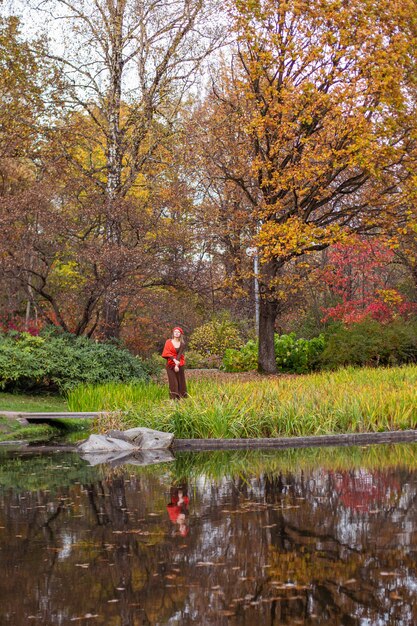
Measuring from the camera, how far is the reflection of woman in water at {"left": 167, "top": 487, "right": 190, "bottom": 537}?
7.11m

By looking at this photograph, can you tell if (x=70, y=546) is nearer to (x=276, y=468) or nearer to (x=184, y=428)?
(x=276, y=468)

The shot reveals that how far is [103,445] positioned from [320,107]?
494 inches

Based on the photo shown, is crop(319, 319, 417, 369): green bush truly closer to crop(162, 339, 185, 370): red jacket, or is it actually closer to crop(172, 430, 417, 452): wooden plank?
crop(162, 339, 185, 370): red jacket

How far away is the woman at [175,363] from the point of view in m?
16.0

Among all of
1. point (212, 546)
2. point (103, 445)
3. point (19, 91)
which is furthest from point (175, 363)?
point (19, 91)

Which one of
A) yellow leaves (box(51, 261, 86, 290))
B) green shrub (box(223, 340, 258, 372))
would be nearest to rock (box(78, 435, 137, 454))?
A: yellow leaves (box(51, 261, 86, 290))

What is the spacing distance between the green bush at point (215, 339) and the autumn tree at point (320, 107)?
Answer: 8.17m

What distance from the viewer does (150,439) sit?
13.3 metres

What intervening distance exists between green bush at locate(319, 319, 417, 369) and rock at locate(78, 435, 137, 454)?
1215 cm

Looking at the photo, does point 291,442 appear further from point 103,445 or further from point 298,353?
point 298,353

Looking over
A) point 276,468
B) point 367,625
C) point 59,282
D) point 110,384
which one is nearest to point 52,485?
point 276,468

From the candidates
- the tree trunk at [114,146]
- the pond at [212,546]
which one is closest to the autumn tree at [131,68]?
the tree trunk at [114,146]

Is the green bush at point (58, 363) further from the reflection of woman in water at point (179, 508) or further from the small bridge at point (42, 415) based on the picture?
the reflection of woman in water at point (179, 508)

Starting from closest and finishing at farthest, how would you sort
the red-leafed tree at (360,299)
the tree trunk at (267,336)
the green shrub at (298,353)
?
the tree trunk at (267,336), the green shrub at (298,353), the red-leafed tree at (360,299)
